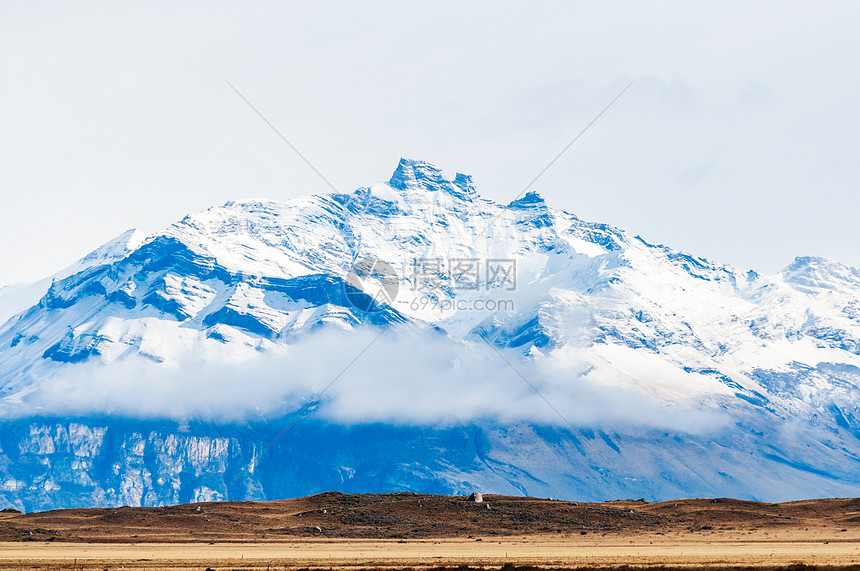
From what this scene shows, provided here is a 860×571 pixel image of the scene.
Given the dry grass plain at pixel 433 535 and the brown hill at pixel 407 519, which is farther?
the brown hill at pixel 407 519

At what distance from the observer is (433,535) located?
121375 mm

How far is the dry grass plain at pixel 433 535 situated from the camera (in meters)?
90.2

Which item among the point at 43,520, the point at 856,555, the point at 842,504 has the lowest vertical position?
the point at 842,504

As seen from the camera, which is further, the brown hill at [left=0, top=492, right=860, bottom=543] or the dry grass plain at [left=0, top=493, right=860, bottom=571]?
the brown hill at [left=0, top=492, right=860, bottom=543]

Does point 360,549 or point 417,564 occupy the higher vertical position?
point 417,564

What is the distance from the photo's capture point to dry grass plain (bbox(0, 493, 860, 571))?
9025cm

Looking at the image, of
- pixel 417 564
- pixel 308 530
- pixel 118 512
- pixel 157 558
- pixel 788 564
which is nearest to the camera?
pixel 788 564

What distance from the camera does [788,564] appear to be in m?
82.2

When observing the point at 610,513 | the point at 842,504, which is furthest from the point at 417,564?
the point at 842,504

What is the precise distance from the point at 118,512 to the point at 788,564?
3527 inches

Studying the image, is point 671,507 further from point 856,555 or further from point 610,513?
point 856,555

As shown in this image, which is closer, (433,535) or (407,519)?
(433,535)

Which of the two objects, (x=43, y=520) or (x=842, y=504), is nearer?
(x=43, y=520)

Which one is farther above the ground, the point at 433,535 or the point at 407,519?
the point at 433,535
